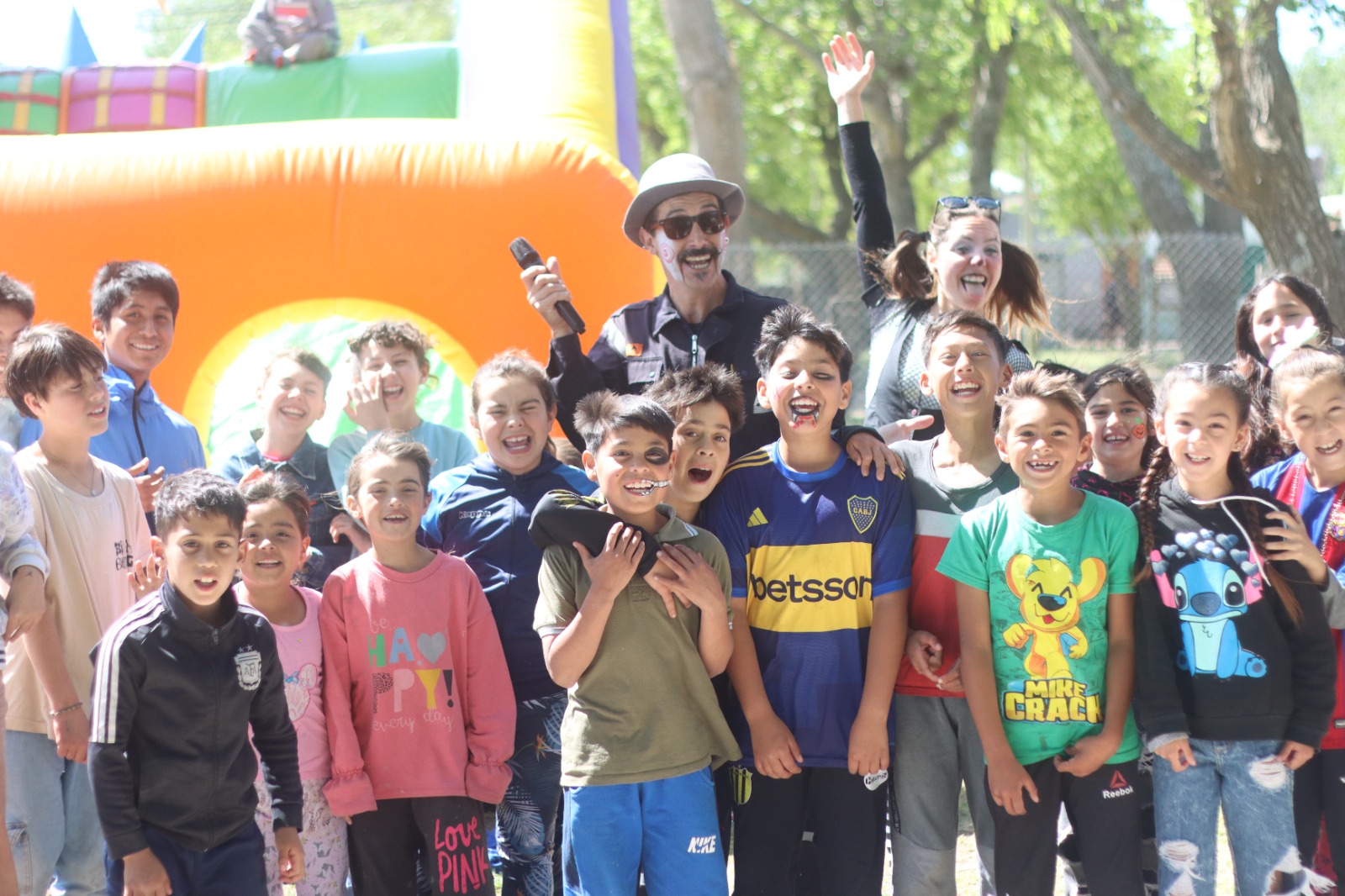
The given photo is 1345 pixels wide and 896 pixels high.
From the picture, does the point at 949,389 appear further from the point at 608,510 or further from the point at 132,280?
the point at 132,280

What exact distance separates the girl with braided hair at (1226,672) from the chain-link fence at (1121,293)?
841 millimetres

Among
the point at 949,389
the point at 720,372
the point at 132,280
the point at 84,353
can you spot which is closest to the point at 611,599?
the point at 720,372

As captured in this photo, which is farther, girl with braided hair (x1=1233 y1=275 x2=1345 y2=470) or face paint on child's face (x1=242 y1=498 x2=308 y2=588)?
girl with braided hair (x1=1233 y1=275 x2=1345 y2=470)

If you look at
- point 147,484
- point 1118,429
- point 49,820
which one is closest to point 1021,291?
point 1118,429

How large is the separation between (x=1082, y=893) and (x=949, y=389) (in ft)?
4.62

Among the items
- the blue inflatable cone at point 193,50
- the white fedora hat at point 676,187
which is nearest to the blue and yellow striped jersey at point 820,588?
the white fedora hat at point 676,187

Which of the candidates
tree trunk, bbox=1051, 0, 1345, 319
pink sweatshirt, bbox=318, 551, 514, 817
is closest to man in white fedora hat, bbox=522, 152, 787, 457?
pink sweatshirt, bbox=318, 551, 514, 817

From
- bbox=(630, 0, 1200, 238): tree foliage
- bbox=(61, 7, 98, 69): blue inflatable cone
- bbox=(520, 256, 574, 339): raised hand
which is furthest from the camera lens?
bbox=(630, 0, 1200, 238): tree foliage

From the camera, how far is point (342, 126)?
5.68 meters

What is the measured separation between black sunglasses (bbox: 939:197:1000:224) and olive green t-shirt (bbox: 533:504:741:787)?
1486mm

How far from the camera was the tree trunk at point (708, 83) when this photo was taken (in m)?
10.1

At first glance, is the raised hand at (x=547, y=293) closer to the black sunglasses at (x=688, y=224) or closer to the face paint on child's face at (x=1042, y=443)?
the black sunglasses at (x=688, y=224)

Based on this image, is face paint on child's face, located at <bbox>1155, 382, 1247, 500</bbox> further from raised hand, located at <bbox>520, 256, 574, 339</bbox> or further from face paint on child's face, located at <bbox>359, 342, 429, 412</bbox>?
face paint on child's face, located at <bbox>359, 342, 429, 412</bbox>

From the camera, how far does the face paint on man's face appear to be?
12.2 ft
